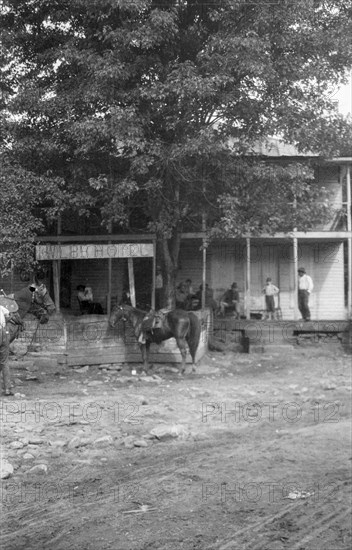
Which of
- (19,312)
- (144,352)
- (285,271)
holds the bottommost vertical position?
(144,352)

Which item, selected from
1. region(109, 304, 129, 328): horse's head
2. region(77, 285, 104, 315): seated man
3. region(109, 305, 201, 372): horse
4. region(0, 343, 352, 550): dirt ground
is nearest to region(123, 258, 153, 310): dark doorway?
region(77, 285, 104, 315): seated man

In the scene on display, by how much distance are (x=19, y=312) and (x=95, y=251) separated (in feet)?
14.1

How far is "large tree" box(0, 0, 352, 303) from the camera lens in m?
12.8

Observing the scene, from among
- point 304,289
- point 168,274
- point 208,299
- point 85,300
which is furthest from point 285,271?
point 85,300

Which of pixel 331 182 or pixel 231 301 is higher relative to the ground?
pixel 331 182

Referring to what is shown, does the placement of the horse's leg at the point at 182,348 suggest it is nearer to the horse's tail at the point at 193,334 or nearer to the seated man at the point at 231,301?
the horse's tail at the point at 193,334

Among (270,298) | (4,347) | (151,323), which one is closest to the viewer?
(4,347)

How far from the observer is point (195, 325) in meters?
14.2

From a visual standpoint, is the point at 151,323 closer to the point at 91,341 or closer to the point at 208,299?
the point at 91,341

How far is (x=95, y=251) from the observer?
15.7 metres

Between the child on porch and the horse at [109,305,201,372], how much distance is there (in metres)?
5.94

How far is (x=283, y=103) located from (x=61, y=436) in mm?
9200

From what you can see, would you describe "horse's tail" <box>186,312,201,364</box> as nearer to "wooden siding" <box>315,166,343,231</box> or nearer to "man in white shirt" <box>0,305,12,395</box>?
"man in white shirt" <box>0,305,12,395</box>

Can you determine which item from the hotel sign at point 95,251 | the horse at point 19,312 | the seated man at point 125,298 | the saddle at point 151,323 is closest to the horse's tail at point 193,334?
the saddle at point 151,323
